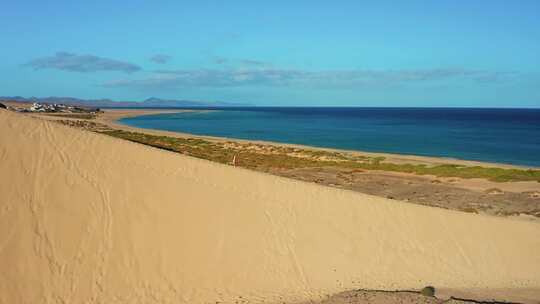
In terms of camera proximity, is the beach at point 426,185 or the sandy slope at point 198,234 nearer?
the sandy slope at point 198,234

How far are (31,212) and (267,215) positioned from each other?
568cm

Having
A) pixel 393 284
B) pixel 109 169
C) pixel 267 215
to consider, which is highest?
pixel 109 169

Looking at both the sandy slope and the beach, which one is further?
the beach

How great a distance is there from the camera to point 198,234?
1144cm

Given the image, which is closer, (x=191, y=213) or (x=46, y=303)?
(x=46, y=303)

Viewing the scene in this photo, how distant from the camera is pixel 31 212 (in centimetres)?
1042

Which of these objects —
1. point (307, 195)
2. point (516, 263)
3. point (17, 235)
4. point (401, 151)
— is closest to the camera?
point (17, 235)

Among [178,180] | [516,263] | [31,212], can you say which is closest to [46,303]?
[31,212]

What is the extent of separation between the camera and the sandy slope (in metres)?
9.62

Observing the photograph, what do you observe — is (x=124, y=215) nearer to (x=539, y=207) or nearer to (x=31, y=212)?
(x=31, y=212)

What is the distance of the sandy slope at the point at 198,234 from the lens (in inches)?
379

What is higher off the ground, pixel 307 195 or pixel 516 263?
pixel 307 195

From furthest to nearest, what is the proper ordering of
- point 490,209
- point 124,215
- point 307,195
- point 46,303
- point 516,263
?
point 490,209 < point 307,195 < point 516,263 < point 124,215 < point 46,303

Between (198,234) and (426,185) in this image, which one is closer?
(198,234)
